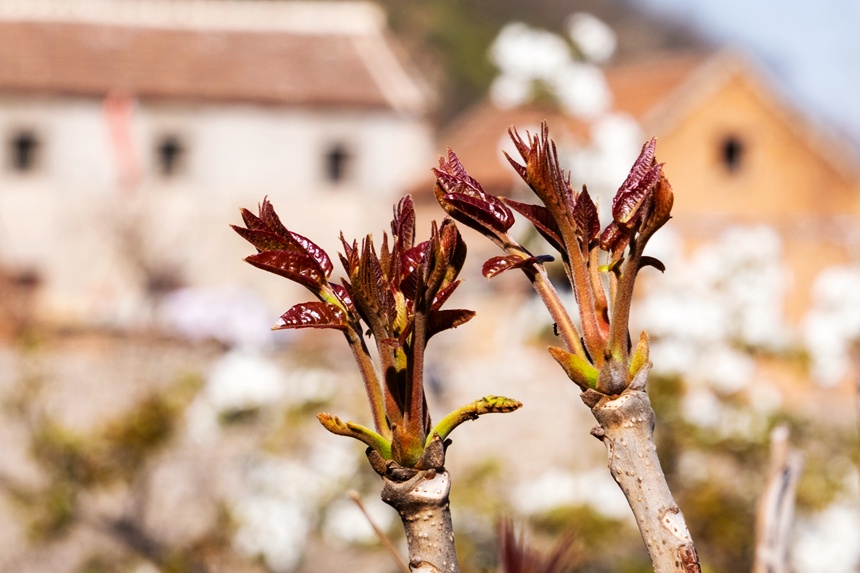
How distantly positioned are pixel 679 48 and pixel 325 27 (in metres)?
33.6

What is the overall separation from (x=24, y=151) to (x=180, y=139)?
3863 millimetres

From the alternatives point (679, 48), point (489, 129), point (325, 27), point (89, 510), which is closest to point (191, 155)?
point (325, 27)

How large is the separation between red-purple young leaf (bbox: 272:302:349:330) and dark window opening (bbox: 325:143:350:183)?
30.8 meters

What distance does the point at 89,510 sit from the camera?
9.39 metres

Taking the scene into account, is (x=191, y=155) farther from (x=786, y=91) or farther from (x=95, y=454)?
(x=95, y=454)

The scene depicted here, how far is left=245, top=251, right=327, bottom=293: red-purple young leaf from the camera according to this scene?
1.03 m

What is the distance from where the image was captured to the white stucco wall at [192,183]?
98.6 ft

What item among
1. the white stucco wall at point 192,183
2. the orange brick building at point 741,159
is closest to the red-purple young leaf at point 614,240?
the orange brick building at point 741,159

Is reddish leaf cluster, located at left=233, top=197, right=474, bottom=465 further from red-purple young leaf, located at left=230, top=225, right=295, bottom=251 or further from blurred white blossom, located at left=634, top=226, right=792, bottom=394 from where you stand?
blurred white blossom, located at left=634, top=226, right=792, bottom=394

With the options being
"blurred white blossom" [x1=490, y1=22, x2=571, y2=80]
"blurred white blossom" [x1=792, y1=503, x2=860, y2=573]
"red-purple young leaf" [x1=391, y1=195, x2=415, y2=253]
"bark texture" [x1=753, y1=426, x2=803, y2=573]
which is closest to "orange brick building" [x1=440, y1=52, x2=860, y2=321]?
"blurred white blossom" [x1=490, y1=22, x2=571, y2=80]

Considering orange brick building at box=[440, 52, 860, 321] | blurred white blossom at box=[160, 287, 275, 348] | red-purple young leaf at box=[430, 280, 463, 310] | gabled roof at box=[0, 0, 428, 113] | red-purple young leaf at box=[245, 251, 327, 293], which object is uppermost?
gabled roof at box=[0, 0, 428, 113]

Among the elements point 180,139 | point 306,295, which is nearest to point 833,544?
point 306,295

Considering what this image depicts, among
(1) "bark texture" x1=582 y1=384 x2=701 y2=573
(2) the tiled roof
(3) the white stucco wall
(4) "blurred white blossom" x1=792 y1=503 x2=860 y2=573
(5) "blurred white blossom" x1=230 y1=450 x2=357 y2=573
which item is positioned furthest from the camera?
(3) the white stucco wall

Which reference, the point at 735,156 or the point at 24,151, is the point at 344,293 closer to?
the point at 735,156
